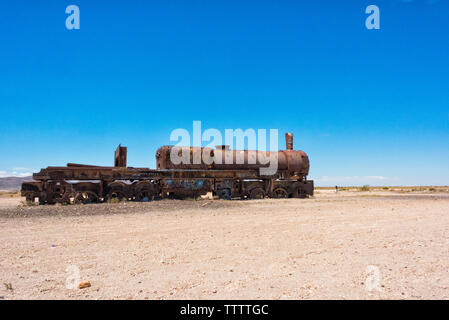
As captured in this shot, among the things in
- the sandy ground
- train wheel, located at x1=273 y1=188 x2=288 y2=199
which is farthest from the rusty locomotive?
the sandy ground

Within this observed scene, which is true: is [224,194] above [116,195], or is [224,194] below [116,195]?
below

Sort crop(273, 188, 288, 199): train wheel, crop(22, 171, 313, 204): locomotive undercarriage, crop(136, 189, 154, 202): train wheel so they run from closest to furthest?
crop(22, 171, 313, 204): locomotive undercarriage
crop(136, 189, 154, 202): train wheel
crop(273, 188, 288, 199): train wheel

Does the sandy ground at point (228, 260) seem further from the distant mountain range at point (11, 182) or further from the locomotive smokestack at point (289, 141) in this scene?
the distant mountain range at point (11, 182)

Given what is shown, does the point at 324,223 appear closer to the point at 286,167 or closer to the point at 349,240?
the point at 349,240

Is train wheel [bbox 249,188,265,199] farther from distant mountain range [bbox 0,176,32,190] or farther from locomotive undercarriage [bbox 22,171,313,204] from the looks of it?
distant mountain range [bbox 0,176,32,190]

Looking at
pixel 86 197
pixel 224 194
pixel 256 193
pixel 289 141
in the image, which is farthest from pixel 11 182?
pixel 289 141

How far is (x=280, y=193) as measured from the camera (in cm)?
2142

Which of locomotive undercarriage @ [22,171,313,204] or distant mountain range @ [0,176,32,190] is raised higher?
locomotive undercarriage @ [22,171,313,204]

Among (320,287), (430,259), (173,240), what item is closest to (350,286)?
(320,287)

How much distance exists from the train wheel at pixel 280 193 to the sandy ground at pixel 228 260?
12205mm

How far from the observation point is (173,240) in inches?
266

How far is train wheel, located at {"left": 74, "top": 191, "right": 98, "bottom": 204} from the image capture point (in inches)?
631

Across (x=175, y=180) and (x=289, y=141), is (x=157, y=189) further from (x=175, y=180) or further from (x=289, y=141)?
(x=289, y=141)

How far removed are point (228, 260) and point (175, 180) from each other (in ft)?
44.5
